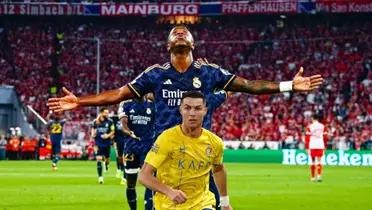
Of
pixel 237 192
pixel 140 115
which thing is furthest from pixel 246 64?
pixel 140 115

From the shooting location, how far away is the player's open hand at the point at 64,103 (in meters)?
11.2

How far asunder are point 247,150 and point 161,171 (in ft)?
150

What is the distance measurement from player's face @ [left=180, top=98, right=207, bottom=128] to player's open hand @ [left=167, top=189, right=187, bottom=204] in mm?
701

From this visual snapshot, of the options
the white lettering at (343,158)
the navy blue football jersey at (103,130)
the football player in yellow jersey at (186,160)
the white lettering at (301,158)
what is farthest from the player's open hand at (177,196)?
the white lettering at (301,158)

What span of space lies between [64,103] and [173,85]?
125cm

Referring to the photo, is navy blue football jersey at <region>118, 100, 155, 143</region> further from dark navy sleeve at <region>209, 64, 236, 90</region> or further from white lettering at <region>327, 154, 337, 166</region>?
white lettering at <region>327, 154, 337, 166</region>

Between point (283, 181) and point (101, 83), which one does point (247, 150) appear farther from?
point (283, 181)

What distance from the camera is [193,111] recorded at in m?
9.77

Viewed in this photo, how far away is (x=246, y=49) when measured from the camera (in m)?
69.6

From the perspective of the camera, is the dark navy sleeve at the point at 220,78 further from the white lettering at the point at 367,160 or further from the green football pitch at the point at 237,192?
the white lettering at the point at 367,160

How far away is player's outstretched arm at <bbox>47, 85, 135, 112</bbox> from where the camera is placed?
36.9 feet

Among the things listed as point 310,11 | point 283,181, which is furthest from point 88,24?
point 283,181

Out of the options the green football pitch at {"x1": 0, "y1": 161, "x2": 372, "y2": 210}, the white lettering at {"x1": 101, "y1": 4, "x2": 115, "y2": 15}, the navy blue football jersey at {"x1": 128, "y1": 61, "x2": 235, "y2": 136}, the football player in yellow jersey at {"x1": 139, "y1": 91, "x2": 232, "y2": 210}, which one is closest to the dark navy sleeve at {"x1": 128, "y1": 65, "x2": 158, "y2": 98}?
the navy blue football jersey at {"x1": 128, "y1": 61, "x2": 235, "y2": 136}

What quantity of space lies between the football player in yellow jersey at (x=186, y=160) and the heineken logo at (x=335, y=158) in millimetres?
42442
